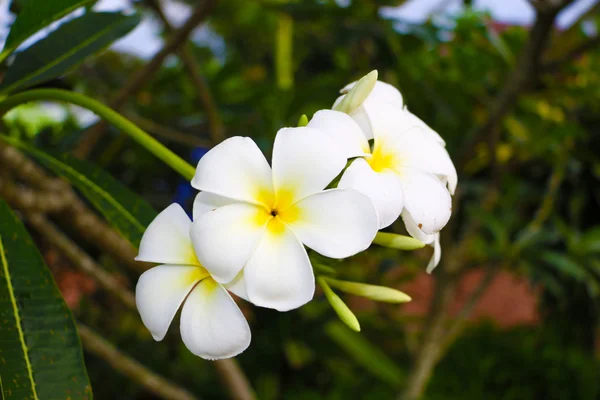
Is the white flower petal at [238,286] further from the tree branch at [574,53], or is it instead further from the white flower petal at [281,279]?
the tree branch at [574,53]

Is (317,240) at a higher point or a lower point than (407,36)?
Answer: higher

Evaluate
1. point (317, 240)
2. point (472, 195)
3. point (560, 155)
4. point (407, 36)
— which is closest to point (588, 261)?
point (560, 155)

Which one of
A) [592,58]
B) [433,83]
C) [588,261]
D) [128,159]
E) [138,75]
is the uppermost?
[138,75]

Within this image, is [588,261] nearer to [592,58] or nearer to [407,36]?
[592,58]

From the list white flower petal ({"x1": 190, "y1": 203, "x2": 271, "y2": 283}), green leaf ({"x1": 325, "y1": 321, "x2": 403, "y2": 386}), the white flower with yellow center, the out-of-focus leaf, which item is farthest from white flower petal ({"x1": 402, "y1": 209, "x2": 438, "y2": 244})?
green leaf ({"x1": 325, "y1": 321, "x2": 403, "y2": 386})

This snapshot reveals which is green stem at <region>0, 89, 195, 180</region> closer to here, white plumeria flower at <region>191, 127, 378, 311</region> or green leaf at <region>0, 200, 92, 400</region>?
white plumeria flower at <region>191, 127, 378, 311</region>
